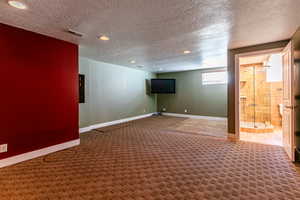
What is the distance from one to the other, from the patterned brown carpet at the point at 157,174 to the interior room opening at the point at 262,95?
6.26ft

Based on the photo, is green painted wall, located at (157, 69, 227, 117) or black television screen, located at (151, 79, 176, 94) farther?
black television screen, located at (151, 79, 176, 94)

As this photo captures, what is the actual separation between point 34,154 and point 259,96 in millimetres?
7110

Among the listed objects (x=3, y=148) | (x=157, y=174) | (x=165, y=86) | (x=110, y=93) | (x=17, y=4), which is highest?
(x=17, y=4)

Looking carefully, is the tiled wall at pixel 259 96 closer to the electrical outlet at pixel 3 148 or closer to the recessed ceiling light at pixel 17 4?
the recessed ceiling light at pixel 17 4

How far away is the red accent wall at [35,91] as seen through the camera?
2525 millimetres

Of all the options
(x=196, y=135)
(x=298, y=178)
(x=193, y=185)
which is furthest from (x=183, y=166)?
(x=196, y=135)

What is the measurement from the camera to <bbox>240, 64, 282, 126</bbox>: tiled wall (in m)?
5.32

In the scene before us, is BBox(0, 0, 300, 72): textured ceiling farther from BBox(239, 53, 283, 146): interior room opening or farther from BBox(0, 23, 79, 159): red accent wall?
BBox(239, 53, 283, 146): interior room opening

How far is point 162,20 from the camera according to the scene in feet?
7.70

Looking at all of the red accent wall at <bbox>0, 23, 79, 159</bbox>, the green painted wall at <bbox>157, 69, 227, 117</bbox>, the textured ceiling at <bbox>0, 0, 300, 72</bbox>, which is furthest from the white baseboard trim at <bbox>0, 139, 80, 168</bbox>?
the green painted wall at <bbox>157, 69, 227, 117</bbox>

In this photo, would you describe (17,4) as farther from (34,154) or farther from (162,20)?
(34,154)

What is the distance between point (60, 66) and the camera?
10.7 ft

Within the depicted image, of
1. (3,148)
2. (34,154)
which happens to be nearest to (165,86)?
(34,154)

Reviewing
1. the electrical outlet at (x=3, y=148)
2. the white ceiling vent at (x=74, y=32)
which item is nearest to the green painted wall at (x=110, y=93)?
the white ceiling vent at (x=74, y=32)
